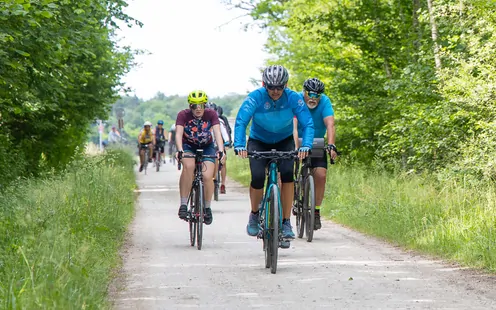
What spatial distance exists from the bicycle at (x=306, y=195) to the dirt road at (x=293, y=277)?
0.88ft

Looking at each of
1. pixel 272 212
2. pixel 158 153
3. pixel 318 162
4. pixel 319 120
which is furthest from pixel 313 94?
pixel 158 153

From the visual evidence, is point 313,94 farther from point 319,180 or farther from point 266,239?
point 266,239

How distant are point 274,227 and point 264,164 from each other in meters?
0.84

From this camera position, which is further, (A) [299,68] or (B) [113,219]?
(A) [299,68]

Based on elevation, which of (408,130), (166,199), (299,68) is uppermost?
(299,68)

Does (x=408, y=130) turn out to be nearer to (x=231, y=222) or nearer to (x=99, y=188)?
(x=231, y=222)

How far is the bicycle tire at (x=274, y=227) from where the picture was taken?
8875 millimetres

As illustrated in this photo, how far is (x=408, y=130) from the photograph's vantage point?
54.0 feet

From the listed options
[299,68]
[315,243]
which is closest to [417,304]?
[315,243]

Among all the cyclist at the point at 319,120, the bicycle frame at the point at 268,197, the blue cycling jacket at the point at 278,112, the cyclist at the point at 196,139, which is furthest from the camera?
the cyclist at the point at 196,139

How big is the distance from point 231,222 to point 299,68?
2045 cm

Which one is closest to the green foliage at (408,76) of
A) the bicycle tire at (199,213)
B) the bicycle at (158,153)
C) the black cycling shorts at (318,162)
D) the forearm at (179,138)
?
the black cycling shorts at (318,162)

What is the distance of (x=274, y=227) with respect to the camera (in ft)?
29.4

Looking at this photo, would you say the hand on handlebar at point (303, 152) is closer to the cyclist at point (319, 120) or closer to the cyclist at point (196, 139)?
the cyclist at point (319, 120)
